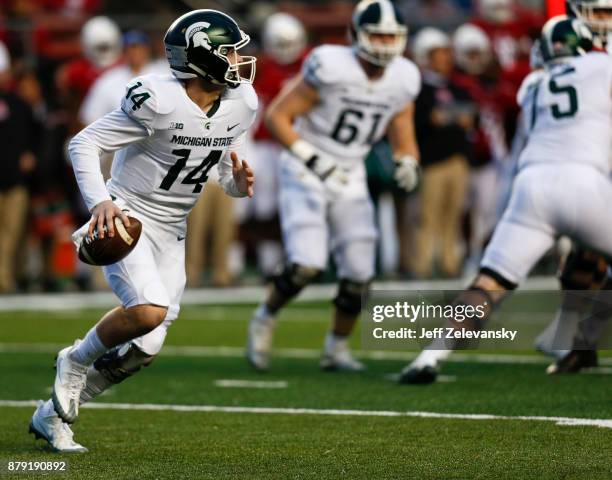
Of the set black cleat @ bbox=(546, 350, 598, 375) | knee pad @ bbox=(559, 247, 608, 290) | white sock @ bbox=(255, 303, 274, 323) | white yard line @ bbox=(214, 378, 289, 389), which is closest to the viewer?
white yard line @ bbox=(214, 378, 289, 389)

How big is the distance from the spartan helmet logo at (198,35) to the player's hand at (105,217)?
0.70 metres

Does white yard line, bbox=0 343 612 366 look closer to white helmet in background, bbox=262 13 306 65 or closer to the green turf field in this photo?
the green turf field

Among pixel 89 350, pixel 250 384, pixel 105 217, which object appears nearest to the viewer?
pixel 105 217

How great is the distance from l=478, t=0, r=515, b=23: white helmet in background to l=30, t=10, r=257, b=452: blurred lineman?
32.4 ft

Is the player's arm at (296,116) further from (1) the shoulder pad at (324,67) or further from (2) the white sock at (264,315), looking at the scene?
(2) the white sock at (264,315)

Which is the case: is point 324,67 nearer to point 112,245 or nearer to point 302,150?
point 302,150

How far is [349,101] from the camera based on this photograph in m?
8.09

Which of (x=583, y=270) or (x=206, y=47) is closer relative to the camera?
(x=206, y=47)

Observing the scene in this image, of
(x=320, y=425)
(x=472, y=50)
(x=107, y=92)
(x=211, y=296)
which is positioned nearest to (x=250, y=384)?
(x=320, y=425)

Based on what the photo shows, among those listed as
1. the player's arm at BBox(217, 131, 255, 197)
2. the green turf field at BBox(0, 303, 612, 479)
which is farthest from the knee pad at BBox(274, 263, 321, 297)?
the player's arm at BBox(217, 131, 255, 197)

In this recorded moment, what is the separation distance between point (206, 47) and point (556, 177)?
2094 millimetres

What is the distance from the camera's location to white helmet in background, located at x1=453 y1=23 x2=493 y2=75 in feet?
48.0

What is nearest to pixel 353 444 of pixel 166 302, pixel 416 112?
pixel 166 302

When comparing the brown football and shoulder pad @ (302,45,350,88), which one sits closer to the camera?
the brown football
